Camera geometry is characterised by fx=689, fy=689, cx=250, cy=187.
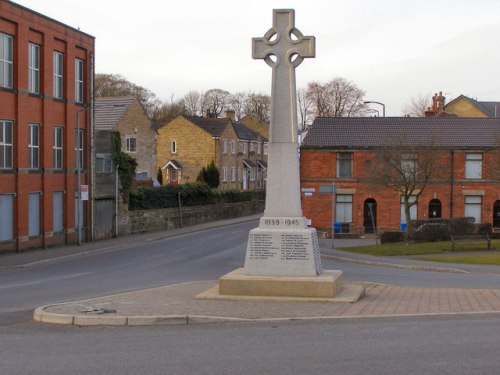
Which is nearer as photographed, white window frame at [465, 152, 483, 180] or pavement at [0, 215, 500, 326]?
pavement at [0, 215, 500, 326]

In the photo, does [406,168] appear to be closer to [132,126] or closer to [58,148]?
[58,148]

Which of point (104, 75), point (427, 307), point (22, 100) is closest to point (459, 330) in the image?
point (427, 307)

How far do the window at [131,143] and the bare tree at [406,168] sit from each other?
28.0 meters

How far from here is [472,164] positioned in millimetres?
45531

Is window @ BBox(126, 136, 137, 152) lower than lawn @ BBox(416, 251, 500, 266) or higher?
higher

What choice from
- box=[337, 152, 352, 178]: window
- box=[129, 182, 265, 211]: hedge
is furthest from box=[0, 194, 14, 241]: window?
box=[337, 152, 352, 178]: window

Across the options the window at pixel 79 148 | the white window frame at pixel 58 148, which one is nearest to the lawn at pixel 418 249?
the window at pixel 79 148

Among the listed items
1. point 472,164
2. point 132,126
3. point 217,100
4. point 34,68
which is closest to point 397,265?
point 34,68

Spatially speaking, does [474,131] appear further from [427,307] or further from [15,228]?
[427,307]

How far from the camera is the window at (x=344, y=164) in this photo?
46281 millimetres

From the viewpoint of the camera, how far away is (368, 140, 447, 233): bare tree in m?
37.5

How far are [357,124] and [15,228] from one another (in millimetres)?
25390

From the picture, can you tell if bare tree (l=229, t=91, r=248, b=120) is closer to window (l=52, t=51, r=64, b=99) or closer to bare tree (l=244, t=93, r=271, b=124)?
bare tree (l=244, t=93, r=271, b=124)

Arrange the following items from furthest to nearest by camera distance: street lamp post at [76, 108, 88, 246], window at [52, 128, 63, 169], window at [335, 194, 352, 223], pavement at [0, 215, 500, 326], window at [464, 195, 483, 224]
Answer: window at [335, 194, 352, 223]
window at [464, 195, 483, 224]
window at [52, 128, 63, 169]
street lamp post at [76, 108, 88, 246]
pavement at [0, 215, 500, 326]
